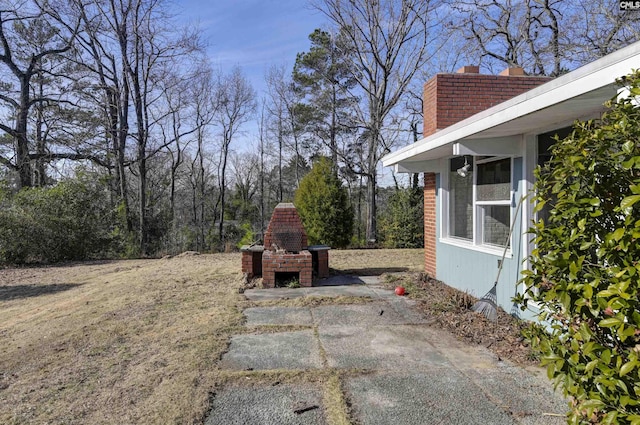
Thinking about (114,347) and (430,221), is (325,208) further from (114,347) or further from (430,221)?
(114,347)

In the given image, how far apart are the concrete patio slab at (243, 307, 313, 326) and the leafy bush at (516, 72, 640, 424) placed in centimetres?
337

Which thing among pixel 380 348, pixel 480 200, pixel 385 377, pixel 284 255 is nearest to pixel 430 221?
pixel 480 200

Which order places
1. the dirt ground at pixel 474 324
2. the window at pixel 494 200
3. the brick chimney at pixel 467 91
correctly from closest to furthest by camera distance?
the dirt ground at pixel 474 324
the window at pixel 494 200
the brick chimney at pixel 467 91

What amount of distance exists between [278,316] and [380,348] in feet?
5.69

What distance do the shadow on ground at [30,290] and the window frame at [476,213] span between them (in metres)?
7.22

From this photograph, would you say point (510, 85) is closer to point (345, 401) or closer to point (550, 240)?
point (550, 240)

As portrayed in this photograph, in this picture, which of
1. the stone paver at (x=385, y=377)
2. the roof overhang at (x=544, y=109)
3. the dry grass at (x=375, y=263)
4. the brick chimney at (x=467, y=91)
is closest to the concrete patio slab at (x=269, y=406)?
the stone paver at (x=385, y=377)

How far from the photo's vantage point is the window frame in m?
5.20

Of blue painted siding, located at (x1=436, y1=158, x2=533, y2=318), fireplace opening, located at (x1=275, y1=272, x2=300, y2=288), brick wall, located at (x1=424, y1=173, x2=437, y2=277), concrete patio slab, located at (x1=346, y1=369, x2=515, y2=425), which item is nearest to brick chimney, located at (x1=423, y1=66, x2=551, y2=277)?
brick wall, located at (x1=424, y1=173, x2=437, y2=277)

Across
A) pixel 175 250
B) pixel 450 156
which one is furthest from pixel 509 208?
pixel 175 250

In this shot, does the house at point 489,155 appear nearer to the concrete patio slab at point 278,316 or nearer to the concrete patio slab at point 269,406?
the concrete patio slab at point 269,406

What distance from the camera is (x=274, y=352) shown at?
4066 mm

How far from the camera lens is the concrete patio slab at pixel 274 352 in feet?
12.2

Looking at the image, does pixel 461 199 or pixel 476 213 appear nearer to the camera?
pixel 476 213
